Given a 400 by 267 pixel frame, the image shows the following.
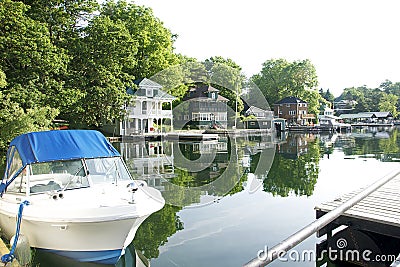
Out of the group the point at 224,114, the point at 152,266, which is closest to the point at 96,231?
the point at 152,266

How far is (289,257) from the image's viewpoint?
21.4 ft

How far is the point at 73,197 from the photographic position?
6047mm

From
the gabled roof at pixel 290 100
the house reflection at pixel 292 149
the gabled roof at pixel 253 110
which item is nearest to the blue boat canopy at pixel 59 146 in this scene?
the house reflection at pixel 292 149

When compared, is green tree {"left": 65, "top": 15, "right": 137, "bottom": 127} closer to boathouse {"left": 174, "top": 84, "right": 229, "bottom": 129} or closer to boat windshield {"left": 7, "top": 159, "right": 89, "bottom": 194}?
boathouse {"left": 174, "top": 84, "right": 229, "bottom": 129}

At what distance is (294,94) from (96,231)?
59261mm

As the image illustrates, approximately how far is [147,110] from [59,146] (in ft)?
105

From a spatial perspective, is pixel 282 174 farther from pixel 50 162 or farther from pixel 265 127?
pixel 265 127

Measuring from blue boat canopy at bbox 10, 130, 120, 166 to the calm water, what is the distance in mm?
1695

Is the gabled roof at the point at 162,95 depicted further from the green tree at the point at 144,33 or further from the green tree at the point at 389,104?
the green tree at the point at 389,104

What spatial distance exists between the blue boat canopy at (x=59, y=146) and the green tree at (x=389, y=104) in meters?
87.1

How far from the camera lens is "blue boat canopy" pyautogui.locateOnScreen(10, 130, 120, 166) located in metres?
6.42

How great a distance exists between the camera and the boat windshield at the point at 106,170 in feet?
22.2

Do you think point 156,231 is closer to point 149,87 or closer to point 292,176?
point 292,176

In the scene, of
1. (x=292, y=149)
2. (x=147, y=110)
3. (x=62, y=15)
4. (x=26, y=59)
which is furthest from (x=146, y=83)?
(x=292, y=149)
